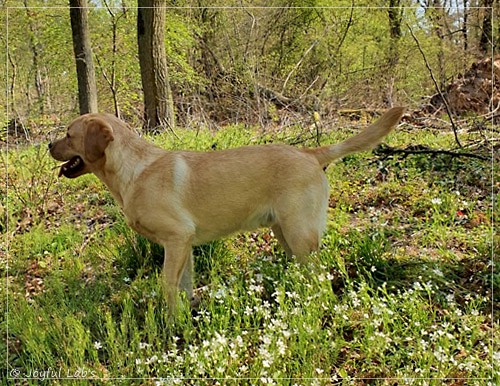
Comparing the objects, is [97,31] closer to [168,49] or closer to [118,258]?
[168,49]

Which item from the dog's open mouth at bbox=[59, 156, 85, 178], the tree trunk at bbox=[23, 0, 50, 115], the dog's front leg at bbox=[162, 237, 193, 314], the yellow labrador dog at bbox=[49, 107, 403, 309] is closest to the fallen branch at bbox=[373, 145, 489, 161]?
the yellow labrador dog at bbox=[49, 107, 403, 309]

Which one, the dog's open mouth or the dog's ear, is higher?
the dog's ear

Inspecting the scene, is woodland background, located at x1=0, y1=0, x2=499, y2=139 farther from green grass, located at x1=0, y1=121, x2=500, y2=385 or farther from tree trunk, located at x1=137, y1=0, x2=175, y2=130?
green grass, located at x1=0, y1=121, x2=500, y2=385

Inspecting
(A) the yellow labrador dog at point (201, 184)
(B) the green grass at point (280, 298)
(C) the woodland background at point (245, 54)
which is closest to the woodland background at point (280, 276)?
(B) the green grass at point (280, 298)

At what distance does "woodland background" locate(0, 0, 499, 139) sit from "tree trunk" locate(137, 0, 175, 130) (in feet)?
2.02

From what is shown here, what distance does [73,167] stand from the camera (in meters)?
4.02

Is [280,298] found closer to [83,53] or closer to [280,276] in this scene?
[280,276]

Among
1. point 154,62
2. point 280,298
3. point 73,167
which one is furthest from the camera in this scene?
point 154,62

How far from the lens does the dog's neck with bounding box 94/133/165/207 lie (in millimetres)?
3873

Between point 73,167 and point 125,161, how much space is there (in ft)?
1.70

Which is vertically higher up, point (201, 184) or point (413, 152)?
point (201, 184)

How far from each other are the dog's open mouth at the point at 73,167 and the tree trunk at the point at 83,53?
6694mm

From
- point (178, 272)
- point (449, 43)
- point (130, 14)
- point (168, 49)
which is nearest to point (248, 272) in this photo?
point (178, 272)

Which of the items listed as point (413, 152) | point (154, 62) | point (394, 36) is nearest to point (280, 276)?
point (413, 152)
